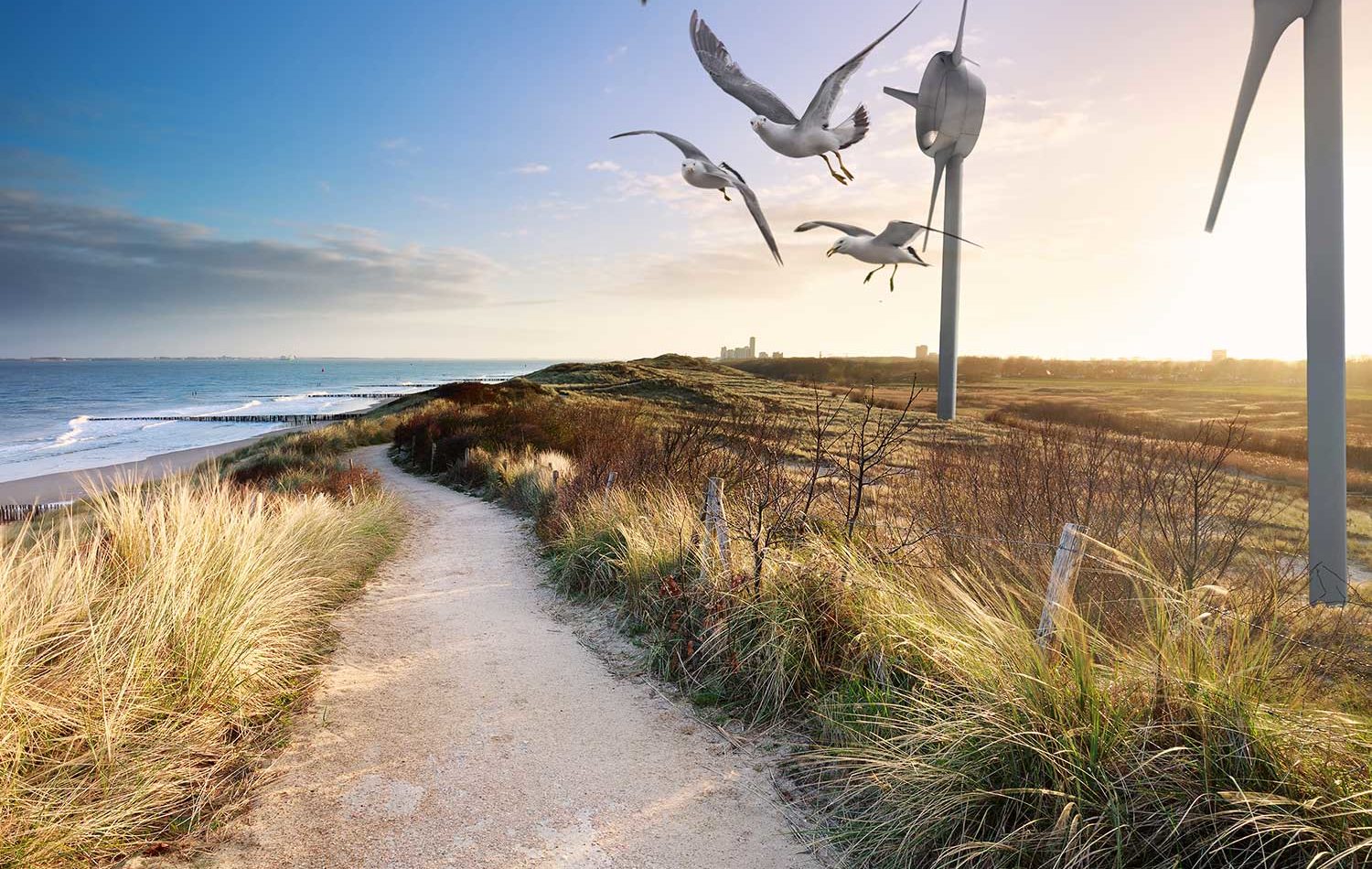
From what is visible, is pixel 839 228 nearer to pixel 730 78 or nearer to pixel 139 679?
pixel 730 78

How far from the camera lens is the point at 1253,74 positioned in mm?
5117

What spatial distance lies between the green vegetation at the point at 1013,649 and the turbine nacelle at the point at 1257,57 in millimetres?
2437

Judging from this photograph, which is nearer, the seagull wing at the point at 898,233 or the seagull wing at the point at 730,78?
the seagull wing at the point at 898,233

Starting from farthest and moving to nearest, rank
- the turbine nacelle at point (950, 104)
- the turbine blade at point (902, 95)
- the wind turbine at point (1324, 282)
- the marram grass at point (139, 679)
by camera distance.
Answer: the turbine blade at point (902, 95) < the wind turbine at point (1324, 282) < the turbine nacelle at point (950, 104) < the marram grass at point (139, 679)

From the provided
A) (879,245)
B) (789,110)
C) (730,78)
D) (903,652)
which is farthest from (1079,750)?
(730,78)

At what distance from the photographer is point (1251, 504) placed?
6.27 m

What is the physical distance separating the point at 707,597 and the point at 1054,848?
10.4ft

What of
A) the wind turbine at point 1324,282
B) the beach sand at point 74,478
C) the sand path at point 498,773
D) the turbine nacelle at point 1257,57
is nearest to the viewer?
the sand path at point 498,773

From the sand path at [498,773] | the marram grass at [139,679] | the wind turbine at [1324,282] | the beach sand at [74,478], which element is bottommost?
the beach sand at [74,478]

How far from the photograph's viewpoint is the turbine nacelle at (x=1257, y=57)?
486 centimetres

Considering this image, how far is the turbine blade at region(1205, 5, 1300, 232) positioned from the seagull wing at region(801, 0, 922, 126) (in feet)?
10.6

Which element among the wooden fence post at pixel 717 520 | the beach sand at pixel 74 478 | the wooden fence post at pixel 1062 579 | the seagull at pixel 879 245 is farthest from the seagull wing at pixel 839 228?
the beach sand at pixel 74 478

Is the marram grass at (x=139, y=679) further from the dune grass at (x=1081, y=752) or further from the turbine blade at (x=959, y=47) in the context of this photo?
the turbine blade at (x=959, y=47)

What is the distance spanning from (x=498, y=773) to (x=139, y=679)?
2009mm
